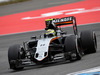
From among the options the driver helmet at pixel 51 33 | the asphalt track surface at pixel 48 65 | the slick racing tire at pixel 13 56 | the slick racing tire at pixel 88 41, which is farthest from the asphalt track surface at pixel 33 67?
the driver helmet at pixel 51 33

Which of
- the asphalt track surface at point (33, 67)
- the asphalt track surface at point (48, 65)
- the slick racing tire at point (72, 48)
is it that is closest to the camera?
the asphalt track surface at point (48, 65)

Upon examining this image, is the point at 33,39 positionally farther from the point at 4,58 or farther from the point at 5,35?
the point at 5,35

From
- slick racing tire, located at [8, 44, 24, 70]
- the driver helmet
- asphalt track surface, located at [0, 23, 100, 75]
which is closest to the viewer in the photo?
asphalt track surface, located at [0, 23, 100, 75]

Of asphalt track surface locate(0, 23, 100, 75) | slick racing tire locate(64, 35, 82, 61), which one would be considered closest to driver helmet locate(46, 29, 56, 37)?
slick racing tire locate(64, 35, 82, 61)

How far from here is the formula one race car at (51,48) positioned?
27.6 ft

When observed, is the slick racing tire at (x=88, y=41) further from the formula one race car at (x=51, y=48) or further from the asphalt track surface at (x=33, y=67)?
the asphalt track surface at (x=33, y=67)

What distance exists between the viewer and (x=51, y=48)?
9000 millimetres

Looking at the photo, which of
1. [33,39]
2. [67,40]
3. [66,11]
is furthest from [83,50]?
[66,11]

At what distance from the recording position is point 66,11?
19.9m

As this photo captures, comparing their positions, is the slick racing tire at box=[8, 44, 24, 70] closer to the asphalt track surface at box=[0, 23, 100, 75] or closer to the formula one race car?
the formula one race car

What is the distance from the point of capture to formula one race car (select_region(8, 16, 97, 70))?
841cm

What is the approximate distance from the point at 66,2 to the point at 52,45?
1396 centimetres

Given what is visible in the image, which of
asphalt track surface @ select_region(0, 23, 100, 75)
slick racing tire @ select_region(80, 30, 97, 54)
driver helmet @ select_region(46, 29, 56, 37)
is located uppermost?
driver helmet @ select_region(46, 29, 56, 37)

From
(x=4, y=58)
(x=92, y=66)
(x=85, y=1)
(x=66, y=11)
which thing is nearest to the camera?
(x=92, y=66)
